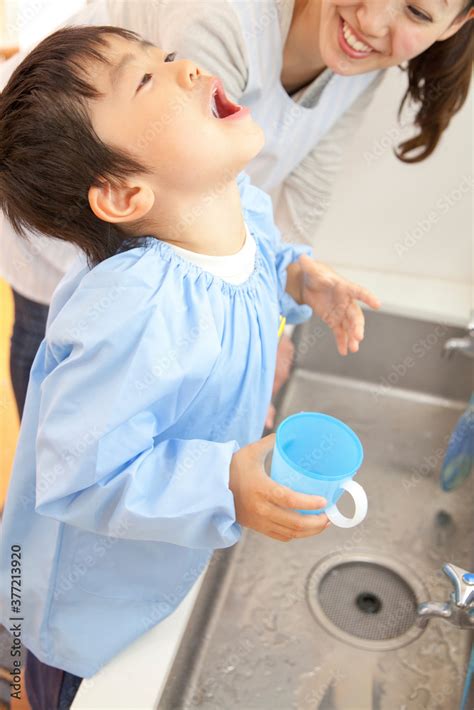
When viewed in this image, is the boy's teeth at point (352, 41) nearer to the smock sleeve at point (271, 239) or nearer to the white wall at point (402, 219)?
the smock sleeve at point (271, 239)

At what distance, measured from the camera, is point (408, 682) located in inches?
42.5

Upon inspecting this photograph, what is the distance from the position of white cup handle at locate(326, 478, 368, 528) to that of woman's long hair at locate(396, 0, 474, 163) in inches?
31.6

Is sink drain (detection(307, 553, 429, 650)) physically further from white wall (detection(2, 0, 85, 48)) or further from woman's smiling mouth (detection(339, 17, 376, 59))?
white wall (detection(2, 0, 85, 48))

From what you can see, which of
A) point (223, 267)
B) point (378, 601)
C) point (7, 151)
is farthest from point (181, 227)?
point (378, 601)

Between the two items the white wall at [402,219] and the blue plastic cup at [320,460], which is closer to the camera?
the blue plastic cup at [320,460]

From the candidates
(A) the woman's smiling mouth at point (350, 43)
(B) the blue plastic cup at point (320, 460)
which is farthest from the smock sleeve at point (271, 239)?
(B) the blue plastic cup at point (320, 460)

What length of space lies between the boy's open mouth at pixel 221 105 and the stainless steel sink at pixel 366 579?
2.26 feet

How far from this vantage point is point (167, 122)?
0.77 m

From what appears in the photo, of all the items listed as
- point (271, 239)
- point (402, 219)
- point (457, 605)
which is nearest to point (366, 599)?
point (457, 605)

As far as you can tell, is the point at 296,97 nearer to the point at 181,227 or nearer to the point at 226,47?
the point at 226,47

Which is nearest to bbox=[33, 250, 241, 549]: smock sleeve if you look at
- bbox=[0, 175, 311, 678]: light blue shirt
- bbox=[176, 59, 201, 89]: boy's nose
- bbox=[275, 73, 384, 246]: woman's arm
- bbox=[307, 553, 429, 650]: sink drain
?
bbox=[0, 175, 311, 678]: light blue shirt

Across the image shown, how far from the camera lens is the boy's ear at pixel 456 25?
105 centimetres

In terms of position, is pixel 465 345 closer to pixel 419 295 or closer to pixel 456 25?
pixel 419 295

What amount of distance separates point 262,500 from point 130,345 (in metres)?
0.21
